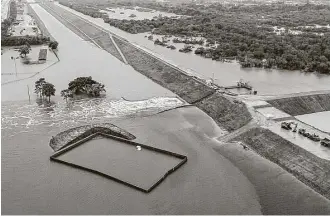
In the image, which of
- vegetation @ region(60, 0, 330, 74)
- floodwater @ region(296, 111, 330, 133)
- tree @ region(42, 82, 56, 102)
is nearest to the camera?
floodwater @ region(296, 111, 330, 133)

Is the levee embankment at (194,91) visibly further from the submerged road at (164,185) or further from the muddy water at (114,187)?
the muddy water at (114,187)

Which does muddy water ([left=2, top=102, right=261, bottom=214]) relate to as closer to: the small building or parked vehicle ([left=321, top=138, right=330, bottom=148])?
parked vehicle ([left=321, top=138, right=330, bottom=148])

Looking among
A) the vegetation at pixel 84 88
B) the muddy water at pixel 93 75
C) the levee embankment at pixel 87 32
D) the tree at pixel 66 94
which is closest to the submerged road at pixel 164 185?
the tree at pixel 66 94

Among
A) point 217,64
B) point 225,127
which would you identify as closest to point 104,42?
point 217,64

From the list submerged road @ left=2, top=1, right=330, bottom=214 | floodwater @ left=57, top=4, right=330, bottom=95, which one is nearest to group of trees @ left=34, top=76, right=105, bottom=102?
submerged road @ left=2, top=1, right=330, bottom=214

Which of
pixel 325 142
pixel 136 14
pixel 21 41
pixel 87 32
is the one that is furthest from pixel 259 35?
pixel 136 14

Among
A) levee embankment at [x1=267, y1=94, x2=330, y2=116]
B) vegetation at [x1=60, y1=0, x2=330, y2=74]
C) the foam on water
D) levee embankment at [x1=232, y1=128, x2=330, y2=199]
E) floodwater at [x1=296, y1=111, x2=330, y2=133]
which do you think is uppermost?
vegetation at [x1=60, y1=0, x2=330, y2=74]

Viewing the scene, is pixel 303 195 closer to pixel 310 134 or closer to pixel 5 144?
pixel 310 134
